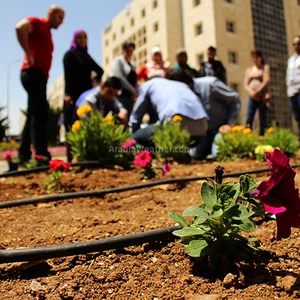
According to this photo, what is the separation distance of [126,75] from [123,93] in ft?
0.95

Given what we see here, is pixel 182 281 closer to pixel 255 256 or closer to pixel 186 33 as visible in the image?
pixel 255 256

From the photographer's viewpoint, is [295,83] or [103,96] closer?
[103,96]

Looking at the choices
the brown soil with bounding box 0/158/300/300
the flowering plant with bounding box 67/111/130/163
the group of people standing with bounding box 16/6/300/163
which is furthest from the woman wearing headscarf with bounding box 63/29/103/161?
the brown soil with bounding box 0/158/300/300

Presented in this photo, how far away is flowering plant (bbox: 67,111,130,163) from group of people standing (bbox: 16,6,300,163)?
518 mm

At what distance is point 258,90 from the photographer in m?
5.42

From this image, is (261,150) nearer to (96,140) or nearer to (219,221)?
(96,140)

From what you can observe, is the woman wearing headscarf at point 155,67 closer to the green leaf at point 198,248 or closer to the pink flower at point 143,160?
the pink flower at point 143,160

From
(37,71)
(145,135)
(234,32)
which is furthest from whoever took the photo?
(234,32)

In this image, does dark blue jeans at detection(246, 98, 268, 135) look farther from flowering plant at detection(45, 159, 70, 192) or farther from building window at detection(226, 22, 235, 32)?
building window at detection(226, 22, 235, 32)

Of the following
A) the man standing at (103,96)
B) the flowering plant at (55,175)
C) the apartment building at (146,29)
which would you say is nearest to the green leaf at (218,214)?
the flowering plant at (55,175)

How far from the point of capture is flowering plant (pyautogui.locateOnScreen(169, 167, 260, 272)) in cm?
88

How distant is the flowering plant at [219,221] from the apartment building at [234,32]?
53.8 feet

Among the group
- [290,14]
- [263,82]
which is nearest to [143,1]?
[290,14]

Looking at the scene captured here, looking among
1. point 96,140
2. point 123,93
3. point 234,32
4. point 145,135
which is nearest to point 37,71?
point 96,140
